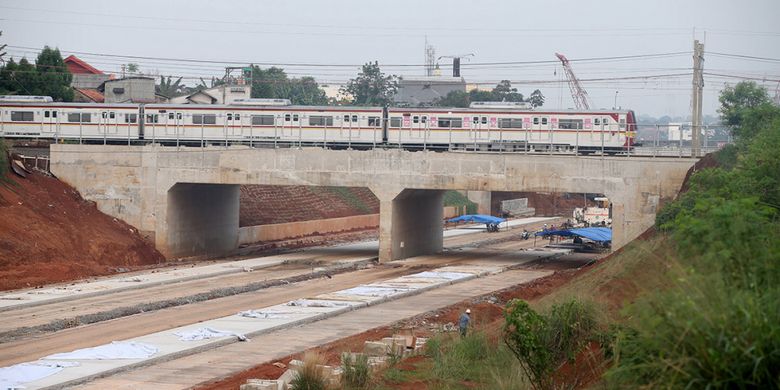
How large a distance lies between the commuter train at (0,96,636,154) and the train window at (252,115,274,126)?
64 millimetres

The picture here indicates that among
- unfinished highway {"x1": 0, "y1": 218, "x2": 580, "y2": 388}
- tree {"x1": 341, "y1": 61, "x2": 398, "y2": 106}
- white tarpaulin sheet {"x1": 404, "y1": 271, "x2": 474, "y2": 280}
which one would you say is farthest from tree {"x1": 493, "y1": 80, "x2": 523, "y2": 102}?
white tarpaulin sheet {"x1": 404, "y1": 271, "x2": 474, "y2": 280}

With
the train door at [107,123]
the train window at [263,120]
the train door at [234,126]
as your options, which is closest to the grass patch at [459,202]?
the train window at [263,120]

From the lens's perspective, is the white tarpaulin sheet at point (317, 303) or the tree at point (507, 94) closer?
the white tarpaulin sheet at point (317, 303)

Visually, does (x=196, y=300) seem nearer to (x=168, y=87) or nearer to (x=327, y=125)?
(x=327, y=125)

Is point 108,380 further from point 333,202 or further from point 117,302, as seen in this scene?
point 333,202

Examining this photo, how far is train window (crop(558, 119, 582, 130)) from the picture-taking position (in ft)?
194

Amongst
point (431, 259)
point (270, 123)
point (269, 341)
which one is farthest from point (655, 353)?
point (270, 123)

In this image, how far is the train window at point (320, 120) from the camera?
61.7 meters

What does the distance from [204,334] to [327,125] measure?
1318 inches

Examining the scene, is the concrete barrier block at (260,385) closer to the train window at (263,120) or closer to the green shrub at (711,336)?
the green shrub at (711,336)

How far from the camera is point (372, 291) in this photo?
41531 millimetres

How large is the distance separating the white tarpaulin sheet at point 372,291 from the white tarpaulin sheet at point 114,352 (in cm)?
1429

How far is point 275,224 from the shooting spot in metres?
73.7

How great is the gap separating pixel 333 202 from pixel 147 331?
59.3 metres
